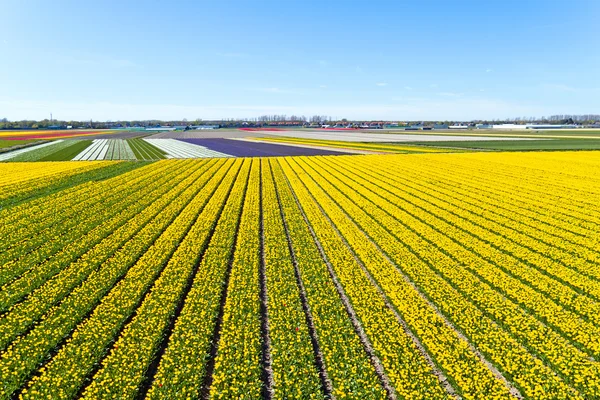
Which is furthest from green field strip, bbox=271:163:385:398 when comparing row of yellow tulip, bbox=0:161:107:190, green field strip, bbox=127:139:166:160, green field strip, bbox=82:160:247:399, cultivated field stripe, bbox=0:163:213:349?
green field strip, bbox=127:139:166:160

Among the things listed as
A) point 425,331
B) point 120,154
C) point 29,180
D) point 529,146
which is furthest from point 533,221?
point 529,146

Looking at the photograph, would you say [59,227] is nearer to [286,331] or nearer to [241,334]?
[241,334]

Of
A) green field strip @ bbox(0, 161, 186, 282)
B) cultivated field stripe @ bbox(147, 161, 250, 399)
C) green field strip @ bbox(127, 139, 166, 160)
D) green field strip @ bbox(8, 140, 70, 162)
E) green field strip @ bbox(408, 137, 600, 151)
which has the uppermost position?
green field strip @ bbox(408, 137, 600, 151)

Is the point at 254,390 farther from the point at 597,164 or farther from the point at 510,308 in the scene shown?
the point at 597,164

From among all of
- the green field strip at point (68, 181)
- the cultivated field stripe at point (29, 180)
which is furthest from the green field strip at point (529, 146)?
the cultivated field stripe at point (29, 180)

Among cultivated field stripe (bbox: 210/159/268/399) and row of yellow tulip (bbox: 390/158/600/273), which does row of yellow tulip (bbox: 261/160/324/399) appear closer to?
cultivated field stripe (bbox: 210/159/268/399)
